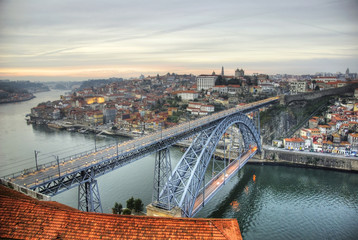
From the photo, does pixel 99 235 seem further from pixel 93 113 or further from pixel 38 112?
pixel 38 112

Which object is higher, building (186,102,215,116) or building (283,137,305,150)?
building (186,102,215,116)

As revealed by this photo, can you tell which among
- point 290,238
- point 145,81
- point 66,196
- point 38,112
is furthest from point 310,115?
point 145,81

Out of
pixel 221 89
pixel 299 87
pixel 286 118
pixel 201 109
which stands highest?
pixel 299 87

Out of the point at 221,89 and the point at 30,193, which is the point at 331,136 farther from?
the point at 30,193

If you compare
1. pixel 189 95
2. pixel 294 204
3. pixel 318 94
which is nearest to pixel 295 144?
pixel 294 204

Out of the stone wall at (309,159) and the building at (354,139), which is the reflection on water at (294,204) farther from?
the building at (354,139)

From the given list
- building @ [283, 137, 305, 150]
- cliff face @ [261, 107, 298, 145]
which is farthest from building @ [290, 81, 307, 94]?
building @ [283, 137, 305, 150]

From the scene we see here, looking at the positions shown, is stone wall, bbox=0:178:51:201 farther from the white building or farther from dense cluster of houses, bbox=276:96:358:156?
the white building
